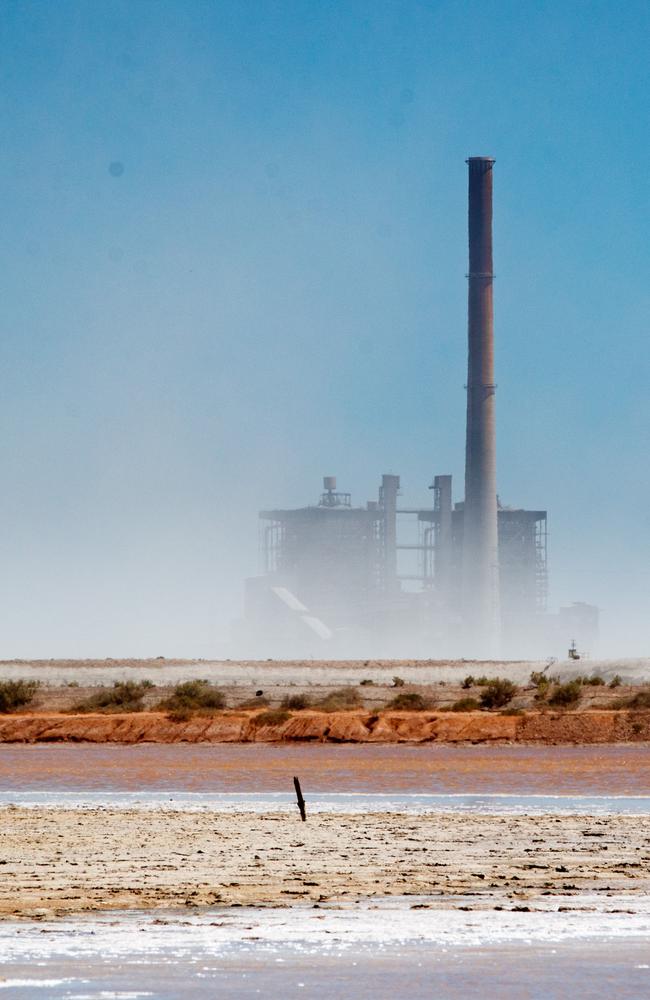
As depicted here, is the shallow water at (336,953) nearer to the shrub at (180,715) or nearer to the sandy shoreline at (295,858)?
the sandy shoreline at (295,858)

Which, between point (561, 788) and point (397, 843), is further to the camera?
point (561, 788)

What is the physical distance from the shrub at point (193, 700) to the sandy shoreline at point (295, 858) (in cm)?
2457

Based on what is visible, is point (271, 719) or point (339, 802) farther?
point (271, 719)

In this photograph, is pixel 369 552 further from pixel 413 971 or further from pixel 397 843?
pixel 413 971

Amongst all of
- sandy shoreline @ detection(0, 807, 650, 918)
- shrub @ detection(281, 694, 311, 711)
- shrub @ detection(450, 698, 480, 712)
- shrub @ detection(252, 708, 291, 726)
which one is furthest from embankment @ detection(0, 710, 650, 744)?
sandy shoreline @ detection(0, 807, 650, 918)

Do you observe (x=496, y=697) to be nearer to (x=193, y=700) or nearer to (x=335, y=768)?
(x=193, y=700)

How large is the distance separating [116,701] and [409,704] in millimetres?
9738

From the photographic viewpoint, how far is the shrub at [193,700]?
4658 centimetres

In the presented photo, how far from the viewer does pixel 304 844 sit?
17406 millimetres

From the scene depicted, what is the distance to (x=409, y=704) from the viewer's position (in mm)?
48094

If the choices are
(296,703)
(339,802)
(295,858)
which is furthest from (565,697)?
(295,858)

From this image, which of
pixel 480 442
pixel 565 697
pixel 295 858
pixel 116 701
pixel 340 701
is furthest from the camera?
pixel 480 442

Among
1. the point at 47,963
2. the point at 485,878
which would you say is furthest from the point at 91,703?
the point at 47,963

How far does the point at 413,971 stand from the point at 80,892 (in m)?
4.45
